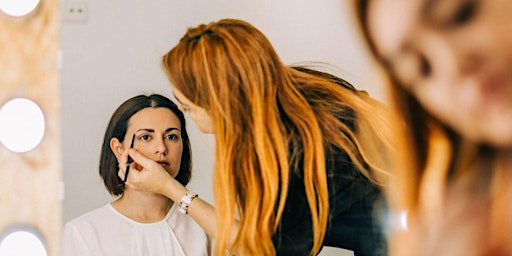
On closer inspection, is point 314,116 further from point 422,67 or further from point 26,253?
point 26,253

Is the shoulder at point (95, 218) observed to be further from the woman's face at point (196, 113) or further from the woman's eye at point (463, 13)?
the woman's eye at point (463, 13)

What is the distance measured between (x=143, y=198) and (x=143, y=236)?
0.26 feet

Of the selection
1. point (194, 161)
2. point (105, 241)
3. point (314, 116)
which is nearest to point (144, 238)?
point (105, 241)

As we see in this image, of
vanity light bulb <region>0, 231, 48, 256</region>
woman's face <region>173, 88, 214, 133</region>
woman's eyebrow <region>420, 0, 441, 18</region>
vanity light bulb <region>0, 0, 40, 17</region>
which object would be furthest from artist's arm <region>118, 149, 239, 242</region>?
woman's eyebrow <region>420, 0, 441, 18</region>

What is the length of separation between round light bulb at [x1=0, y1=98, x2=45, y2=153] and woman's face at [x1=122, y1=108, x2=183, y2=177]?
202 millimetres

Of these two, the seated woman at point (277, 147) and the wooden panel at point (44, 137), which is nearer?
the seated woman at point (277, 147)

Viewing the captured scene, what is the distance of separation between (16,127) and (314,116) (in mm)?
640

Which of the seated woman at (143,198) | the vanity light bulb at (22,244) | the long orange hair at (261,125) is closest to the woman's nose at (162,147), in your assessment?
the seated woman at (143,198)

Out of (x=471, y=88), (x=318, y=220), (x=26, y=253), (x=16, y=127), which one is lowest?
(x=26, y=253)

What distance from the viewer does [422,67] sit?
3.60 feet

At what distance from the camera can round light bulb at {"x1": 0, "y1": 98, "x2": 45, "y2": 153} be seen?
49.1 inches

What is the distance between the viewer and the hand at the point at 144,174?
4.01ft

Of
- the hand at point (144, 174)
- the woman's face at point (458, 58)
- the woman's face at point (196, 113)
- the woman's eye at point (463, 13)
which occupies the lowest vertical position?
the hand at point (144, 174)

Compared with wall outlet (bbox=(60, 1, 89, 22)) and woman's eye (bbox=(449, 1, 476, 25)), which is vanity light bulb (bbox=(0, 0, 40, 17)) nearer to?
wall outlet (bbox=(60, 1, 89, 22))
